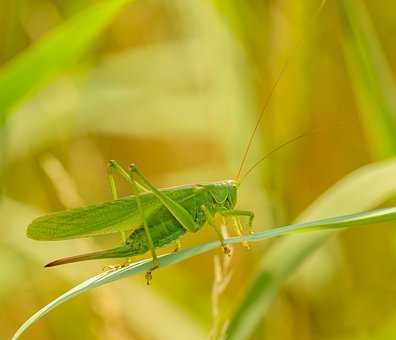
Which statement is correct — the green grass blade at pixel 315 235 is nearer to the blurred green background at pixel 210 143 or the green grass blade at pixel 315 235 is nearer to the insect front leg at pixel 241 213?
the blurred green background at pixel 210 143

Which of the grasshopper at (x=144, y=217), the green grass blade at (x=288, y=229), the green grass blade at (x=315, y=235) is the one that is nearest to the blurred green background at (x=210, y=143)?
the green grass blade at (x=315, y=235)

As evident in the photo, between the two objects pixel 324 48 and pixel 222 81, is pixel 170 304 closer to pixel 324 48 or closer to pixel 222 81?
pixel 222 81

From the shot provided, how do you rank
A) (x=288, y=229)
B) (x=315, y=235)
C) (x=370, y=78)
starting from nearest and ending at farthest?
(x=288, y=229) → (x=315, y=235) → (x=370, y=78)

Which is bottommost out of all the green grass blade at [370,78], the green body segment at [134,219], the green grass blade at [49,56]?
the green body segment at [134,219]

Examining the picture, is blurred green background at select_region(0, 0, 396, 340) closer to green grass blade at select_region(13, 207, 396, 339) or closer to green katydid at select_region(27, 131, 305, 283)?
green katydid at select_region(27, 131, 305, 283)

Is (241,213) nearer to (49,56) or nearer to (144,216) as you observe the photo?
(144,216)

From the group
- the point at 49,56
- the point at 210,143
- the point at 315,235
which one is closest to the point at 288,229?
the point at 315,235

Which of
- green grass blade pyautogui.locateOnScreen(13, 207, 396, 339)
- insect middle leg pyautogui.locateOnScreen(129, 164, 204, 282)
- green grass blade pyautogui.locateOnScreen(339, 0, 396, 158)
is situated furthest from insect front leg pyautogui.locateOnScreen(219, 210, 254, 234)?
green grass blade pyautogui.locateOnScreen(13, 207, 396, 339)
